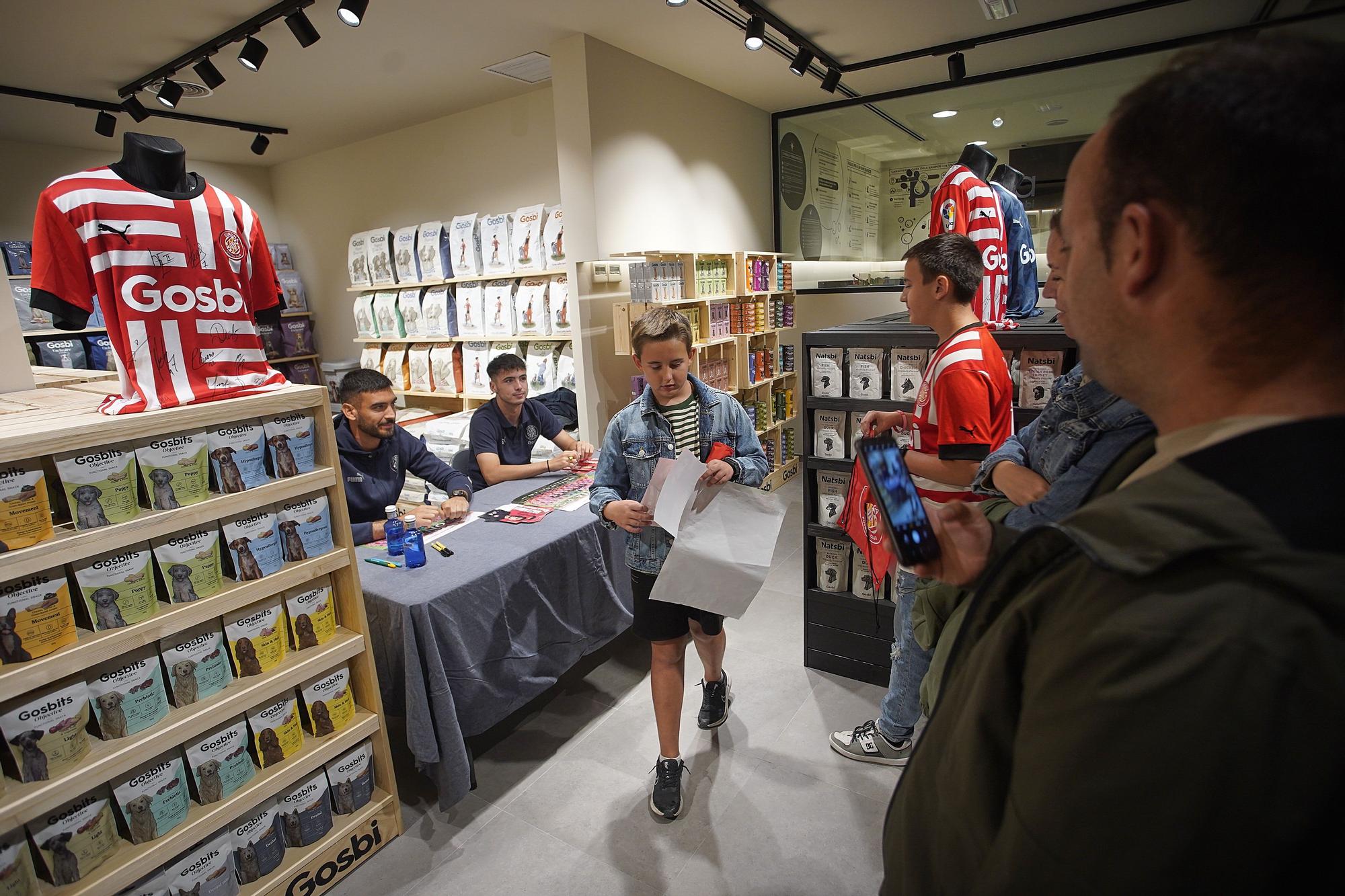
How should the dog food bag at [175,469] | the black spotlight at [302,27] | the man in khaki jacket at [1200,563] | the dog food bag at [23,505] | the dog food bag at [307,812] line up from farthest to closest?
1. the black spotlight at [302,27]
2. the dog food bag at [307,812]
3. the dog food bag at [175,469]
4. the dog food bag at [23,505]
5. the man in khaki jacket at [1200,563]

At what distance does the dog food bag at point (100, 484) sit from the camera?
145cm

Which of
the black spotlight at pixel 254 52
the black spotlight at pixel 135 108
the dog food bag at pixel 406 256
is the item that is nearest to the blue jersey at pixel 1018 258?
the black spotlight at pixel 254 52

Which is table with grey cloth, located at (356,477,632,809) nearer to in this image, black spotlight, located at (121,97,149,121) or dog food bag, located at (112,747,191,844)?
dog food bag, located at (112,747,191,844)

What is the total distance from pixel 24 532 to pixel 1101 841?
6.16 feet

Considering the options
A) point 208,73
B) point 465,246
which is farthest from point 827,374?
point 208,73

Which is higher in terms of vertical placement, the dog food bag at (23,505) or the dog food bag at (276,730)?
the dog food bag at (23,505)

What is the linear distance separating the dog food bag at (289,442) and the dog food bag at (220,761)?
2.20 ft

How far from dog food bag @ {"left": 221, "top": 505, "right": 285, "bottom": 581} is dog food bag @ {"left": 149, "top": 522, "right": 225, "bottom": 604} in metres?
0.03

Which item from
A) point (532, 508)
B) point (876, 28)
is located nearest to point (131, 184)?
point (532, 508)

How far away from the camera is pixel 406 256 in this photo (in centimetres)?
534

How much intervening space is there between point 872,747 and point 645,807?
834 mm

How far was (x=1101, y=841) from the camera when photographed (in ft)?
1.61

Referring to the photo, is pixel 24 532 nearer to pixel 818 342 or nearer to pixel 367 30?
pixel 818 342

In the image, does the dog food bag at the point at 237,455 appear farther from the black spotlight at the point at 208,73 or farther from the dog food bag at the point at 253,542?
the black spotlight at the point at 208,73
